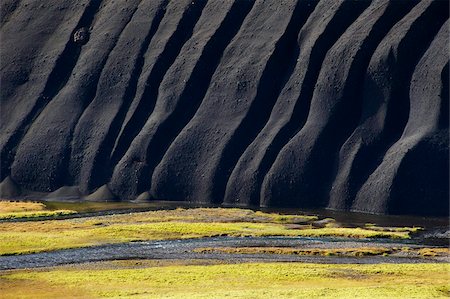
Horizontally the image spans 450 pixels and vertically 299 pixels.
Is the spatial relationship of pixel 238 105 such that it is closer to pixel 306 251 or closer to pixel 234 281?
pixel 306 251

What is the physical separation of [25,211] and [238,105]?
2941 centimetres

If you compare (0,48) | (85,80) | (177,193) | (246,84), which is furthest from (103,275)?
(0,48)

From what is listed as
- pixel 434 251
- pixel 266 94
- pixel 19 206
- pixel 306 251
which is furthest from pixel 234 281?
pixel 266 94

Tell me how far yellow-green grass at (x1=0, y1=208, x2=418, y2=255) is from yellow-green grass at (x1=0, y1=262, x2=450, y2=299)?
14.1 metres

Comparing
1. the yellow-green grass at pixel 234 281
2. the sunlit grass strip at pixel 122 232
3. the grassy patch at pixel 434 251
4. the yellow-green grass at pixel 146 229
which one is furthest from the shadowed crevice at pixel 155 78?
the grassy patch at pixel 434 251

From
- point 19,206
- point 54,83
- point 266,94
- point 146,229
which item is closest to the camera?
point 146,229

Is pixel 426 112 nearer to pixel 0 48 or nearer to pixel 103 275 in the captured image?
pixel 103 275

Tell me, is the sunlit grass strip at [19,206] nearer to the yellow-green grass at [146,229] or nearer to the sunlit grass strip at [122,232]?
the yellow-green grass at [146,229]

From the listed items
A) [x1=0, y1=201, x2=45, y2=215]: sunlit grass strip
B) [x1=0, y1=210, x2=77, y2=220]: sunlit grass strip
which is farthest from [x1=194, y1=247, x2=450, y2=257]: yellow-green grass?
[x1=0, y1=201, x2=45, y2=215]: sunlit grass strip

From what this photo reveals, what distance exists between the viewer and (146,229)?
9856 centimetres

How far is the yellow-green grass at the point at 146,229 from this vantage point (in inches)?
3607

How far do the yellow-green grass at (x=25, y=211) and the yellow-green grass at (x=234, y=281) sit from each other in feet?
114

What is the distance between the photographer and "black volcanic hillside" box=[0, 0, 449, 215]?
A: 11488 cm

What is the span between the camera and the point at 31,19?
156 m
